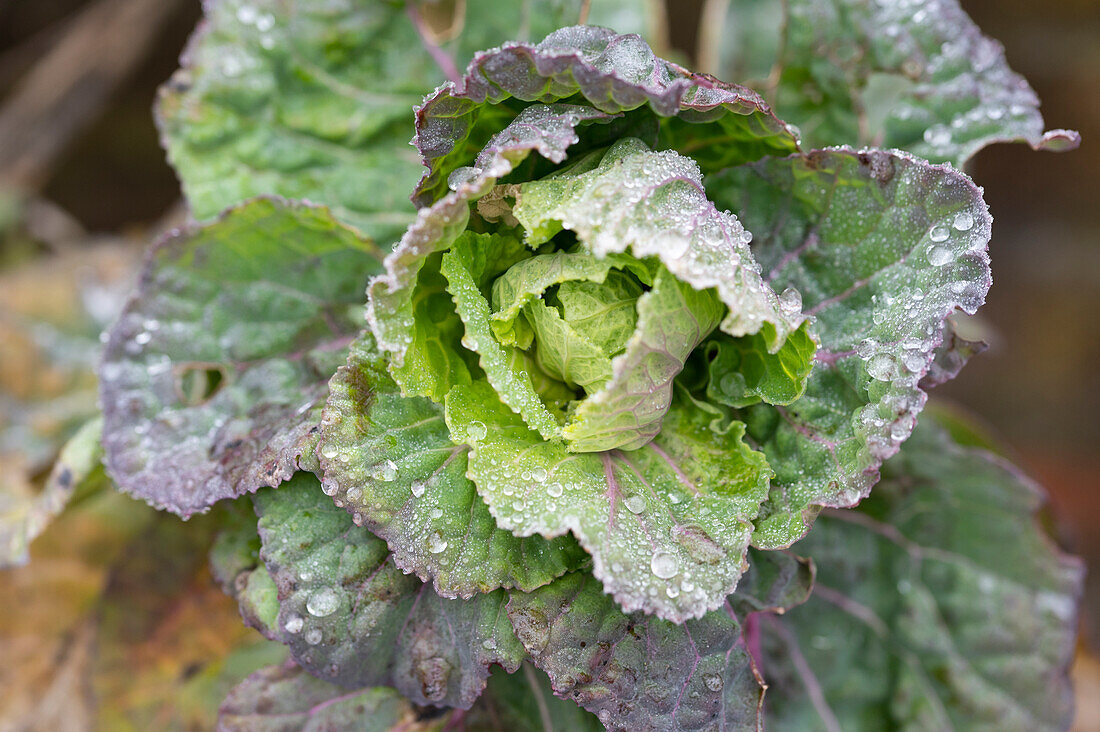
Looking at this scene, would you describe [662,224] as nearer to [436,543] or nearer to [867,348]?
[867,348]

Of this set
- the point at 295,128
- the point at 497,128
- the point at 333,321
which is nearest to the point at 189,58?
the point at 295,128

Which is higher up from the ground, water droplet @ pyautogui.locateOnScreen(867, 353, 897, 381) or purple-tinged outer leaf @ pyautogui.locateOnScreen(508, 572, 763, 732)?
water droplet @ pyautogui.locateOnScreen(867, 353, 897, 381)

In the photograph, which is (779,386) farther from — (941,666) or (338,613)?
(941,666)

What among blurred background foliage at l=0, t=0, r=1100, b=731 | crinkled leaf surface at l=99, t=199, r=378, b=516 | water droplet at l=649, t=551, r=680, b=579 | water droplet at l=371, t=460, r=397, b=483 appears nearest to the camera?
water droplet at l=649, t=551, r=680, b=579

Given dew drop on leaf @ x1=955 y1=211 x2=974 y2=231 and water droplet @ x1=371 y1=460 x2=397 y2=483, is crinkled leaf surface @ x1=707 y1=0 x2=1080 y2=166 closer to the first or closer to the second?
dew drop on leaf @ x1=955 y1=211 x2=974 y2=231

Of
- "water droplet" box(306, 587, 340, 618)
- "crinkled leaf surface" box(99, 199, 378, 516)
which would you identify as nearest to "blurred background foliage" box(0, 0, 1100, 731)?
"crinkled leaf surface" box(99, 199, 378, 516)

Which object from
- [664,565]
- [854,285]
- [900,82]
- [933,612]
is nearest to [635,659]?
[664,565]
